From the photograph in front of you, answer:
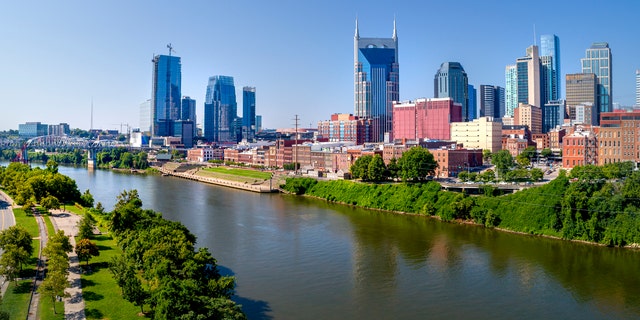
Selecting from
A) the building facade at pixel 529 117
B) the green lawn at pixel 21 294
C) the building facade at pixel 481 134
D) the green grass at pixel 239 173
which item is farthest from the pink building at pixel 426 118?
the green lawn at pixel 21 294

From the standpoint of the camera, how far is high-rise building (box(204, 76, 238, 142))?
422 feet

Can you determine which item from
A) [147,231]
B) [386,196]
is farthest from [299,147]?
[147,231]

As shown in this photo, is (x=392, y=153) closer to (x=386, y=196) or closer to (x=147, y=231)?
(x=386, y=196)

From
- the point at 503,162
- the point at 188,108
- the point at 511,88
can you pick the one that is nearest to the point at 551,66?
the point at 511,88

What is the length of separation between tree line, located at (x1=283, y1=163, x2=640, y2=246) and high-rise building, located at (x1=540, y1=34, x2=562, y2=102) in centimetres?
8725

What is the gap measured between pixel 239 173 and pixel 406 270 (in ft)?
122

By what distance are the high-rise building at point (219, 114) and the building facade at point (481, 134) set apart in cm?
7152

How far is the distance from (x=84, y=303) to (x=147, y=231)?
409 centimetres

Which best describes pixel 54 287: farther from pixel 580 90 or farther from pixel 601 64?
pixel 601 64

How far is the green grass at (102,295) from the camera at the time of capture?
1235cm

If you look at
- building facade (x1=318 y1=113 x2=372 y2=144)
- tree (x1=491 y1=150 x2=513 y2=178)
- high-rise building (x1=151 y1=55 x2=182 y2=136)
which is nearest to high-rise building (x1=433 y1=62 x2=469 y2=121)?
building facade (x1=318 y1=113 x2=372 y2=144)

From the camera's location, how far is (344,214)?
102ft

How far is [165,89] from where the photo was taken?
5197 inches

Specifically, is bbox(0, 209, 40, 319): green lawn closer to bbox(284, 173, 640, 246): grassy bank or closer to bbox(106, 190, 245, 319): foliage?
bbox(106, 190, 245, 319): foliage
